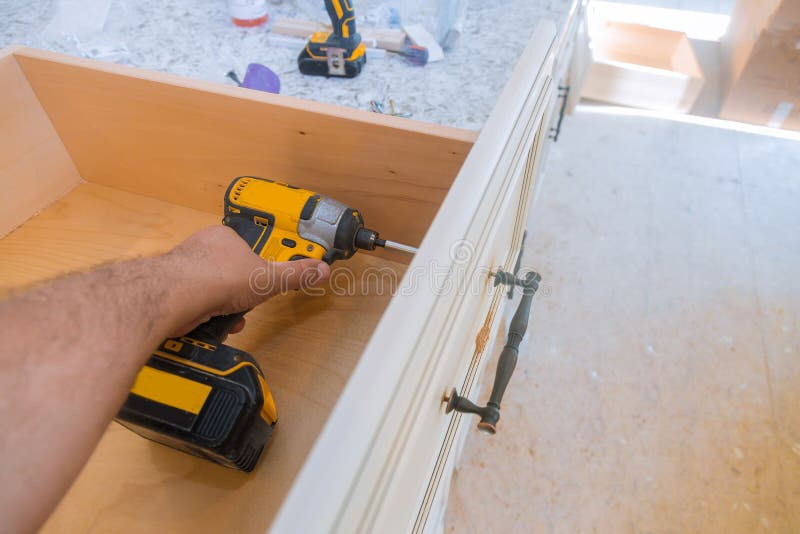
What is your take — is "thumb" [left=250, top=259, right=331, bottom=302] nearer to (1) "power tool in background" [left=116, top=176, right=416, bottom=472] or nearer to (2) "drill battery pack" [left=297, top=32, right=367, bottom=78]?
(1) "power tool in background" [left=116, top=176, right=416, bottom=472]

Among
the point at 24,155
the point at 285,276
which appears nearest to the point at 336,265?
the point at 285,276

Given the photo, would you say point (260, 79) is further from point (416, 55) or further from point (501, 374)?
point (501, 374)

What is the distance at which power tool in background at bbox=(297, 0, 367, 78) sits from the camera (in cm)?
81

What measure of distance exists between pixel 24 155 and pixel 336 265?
1.77 feet

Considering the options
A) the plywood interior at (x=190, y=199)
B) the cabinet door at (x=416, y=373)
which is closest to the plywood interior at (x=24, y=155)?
the plywood interior at (x=190, y=199)

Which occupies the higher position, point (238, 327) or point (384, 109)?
point (384, 109)

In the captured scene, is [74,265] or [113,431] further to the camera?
[74,265]

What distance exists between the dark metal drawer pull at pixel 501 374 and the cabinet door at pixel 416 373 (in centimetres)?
2

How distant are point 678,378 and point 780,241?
66cm

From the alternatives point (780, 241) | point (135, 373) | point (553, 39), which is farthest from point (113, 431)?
point (780, 241)

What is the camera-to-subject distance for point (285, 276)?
0.61 metres

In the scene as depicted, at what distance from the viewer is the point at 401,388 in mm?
278

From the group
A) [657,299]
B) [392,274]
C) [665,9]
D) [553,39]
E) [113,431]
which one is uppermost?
[665,9]

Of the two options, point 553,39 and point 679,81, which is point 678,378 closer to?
point 553,39
